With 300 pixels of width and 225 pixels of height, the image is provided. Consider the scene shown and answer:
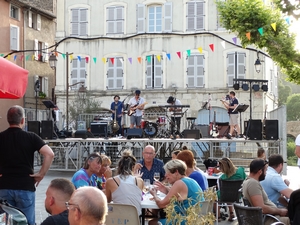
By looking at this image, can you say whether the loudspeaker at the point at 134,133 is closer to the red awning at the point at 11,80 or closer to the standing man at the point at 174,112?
the standing man at the point at 174,112

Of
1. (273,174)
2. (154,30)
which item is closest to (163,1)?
(154,30)

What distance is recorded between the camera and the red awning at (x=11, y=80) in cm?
598

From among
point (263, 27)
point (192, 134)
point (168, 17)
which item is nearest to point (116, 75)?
point (168, 17)

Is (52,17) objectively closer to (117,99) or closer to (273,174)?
(117,99)

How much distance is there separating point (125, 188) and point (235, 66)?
880 inches

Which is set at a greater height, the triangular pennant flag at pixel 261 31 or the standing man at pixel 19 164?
the triangular pennant flag at pixel 261 31

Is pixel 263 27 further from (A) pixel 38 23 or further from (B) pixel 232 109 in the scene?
(A) pixel 38 23

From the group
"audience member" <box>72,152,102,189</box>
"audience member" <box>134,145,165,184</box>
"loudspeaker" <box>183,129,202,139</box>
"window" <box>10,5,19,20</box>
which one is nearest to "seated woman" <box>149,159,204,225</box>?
"audience member" <box>72,152,102,189</box>

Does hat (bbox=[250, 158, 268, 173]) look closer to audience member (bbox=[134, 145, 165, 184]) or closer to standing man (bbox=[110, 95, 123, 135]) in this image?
audience member (bbox=[134, 145, 165, 184])

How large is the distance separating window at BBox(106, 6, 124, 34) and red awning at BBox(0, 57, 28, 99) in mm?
23642

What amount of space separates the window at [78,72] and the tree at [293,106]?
104ft

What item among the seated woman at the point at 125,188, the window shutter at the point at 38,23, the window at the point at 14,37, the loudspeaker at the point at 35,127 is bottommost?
the seated woman at the point at 125,188

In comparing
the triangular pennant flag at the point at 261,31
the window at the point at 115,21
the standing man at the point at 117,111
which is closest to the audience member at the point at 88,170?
the triangular pennant flag at the point at 261,31

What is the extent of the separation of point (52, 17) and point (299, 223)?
34.0 metres
